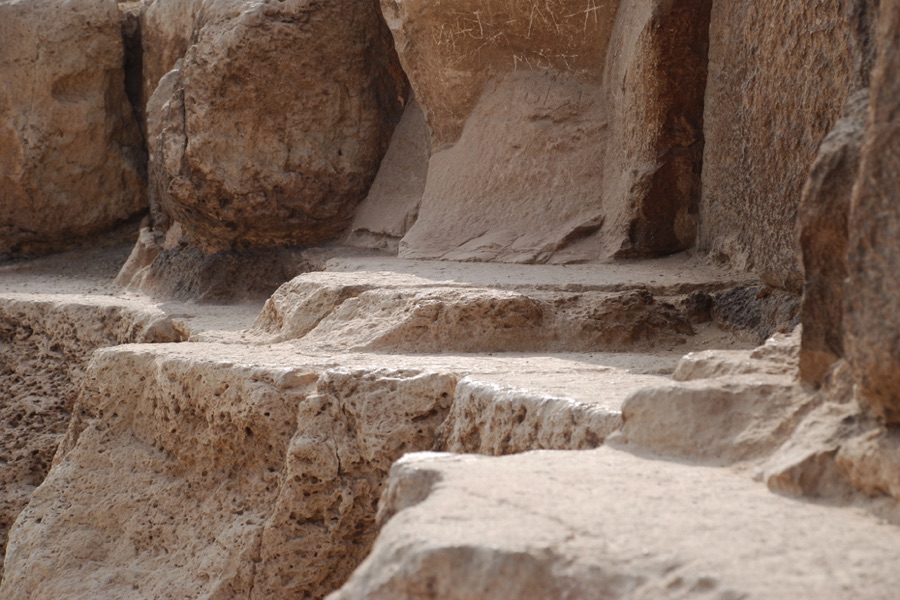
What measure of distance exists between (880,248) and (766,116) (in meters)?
2.07

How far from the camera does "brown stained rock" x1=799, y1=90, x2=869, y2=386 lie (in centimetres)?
184

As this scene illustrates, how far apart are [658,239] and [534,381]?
1.92 meters

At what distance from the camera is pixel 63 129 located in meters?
7.07

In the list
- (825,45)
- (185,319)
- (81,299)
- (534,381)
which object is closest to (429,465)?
(534,381)

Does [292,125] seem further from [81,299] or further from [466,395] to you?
[466,395]

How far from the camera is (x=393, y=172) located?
586 centimetres

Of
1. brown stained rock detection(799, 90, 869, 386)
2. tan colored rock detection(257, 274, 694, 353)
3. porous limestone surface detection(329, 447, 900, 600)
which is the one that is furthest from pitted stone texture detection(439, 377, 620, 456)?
tan colored rock detection(257, 274, 694, 353)

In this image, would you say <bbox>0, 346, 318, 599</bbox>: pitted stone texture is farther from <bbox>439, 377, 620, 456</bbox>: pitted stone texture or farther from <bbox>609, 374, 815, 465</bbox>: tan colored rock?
<bbox>609, 374, 815, 465</bbox>: tan colored rock

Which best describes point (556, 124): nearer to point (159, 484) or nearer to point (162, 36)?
point (159, 484)

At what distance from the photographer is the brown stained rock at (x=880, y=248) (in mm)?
1592

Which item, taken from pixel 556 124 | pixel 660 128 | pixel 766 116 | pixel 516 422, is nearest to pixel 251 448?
pixel 516 422

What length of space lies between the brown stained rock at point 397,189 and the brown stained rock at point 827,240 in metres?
3.74

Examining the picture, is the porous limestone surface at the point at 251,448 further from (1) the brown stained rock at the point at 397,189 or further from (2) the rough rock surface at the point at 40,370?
(1) the brown stained rock at the point at 397,189

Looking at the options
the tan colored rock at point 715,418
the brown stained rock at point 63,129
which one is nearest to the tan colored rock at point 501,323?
the tan colored rock at point 715,418
